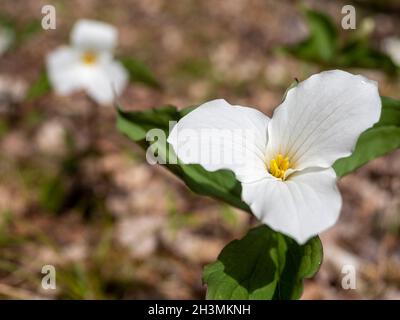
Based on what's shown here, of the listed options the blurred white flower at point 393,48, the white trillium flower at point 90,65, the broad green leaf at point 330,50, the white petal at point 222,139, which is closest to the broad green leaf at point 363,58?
the broad green leaf at point 330,50

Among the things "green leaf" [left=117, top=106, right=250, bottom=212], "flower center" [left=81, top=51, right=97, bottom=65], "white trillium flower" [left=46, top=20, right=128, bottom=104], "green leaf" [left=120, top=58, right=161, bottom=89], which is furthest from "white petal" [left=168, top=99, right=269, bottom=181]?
"flower center" [left=81, top=51, right=97, bottom=65]

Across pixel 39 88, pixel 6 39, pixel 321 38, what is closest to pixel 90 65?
pixel 39 88

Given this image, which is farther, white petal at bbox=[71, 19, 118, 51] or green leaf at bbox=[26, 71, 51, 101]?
white petal at bbox=[71, 19, 118, 51]

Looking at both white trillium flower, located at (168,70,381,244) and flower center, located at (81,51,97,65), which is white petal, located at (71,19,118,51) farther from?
white trillium flower, located at (168,70,381,244)

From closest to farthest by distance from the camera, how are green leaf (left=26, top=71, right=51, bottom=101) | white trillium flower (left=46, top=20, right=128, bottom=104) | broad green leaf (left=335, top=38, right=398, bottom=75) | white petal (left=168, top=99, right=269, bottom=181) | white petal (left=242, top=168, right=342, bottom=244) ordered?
white petal (left=242, top=168, right=342, bottom=244), white petal (left=168, top=99, right=269, bottom=181), broad green leaf (left=335, top=38, right=398, bottom=75), green leaf (left=26, top=71, right=51, bottom=101), white trillium flower (left=46, top=20, right=128, bottom=104)

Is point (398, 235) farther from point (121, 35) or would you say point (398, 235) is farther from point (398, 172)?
point (121, 35)
